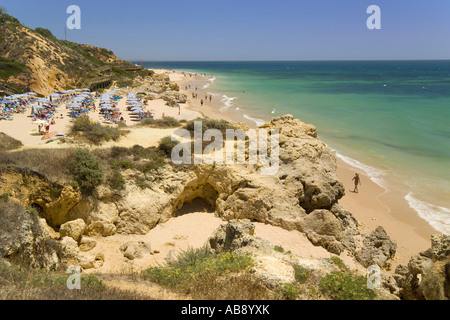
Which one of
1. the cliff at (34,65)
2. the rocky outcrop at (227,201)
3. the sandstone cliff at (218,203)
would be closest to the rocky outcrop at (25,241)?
the sandstone cliff at (218,203)

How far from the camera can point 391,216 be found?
1383cm

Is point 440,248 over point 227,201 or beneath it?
over

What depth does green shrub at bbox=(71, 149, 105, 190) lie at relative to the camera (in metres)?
10.3

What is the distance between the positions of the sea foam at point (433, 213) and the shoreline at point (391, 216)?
223mm

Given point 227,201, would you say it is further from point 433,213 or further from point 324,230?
point 433,213

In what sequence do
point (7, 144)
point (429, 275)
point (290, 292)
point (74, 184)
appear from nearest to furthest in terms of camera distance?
1. point (290, 292)
2. point (429, 275)
3. point (74, 184)
4. point (7, 144)

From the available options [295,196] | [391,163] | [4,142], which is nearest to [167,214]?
[295,196]

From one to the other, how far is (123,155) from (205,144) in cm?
364

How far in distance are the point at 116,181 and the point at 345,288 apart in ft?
27.8

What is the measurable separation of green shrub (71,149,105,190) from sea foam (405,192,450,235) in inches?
551

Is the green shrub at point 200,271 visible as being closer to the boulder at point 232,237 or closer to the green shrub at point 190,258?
the green shrub at point 190,258

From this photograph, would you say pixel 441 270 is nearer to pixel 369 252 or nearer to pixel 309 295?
pixel 309 295

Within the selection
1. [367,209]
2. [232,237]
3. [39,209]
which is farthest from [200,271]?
[367,209]

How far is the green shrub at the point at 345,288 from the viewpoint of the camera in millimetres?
5527
